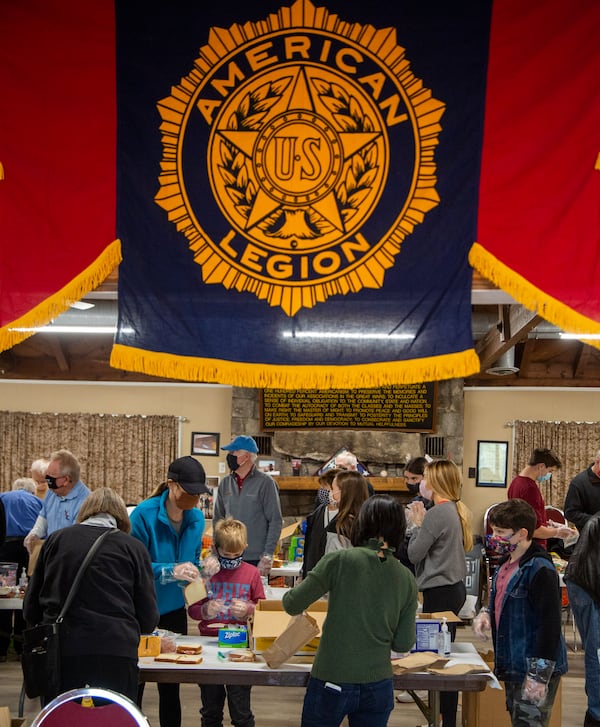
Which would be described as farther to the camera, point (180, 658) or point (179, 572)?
point (179, 572)

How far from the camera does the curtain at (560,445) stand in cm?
1298

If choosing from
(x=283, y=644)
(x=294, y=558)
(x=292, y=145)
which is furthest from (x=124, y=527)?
(x=294, y=558)

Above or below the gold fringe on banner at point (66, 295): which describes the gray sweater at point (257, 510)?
below

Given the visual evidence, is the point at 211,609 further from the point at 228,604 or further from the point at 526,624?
Answer: the point at 526,624

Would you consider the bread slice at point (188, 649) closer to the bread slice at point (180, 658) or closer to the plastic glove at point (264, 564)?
the bread slice at point (180, 658)

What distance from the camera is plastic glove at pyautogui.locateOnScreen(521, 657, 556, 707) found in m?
3.69

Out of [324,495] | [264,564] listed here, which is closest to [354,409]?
[324,495]

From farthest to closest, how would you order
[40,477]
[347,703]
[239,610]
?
[40,477] → [239,610] → [347,703]

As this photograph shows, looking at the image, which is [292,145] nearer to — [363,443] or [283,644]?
[283,644]

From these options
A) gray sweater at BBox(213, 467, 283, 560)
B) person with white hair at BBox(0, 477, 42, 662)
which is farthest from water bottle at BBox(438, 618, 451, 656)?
person with white hair at BBox(0, 477, 42, 662)

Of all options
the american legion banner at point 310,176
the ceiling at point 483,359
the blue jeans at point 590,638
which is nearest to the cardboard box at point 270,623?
the american legion banner at point 310,176

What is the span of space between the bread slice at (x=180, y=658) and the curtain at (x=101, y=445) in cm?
948

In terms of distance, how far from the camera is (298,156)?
11.4 ft

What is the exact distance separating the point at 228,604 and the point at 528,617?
149 cm
